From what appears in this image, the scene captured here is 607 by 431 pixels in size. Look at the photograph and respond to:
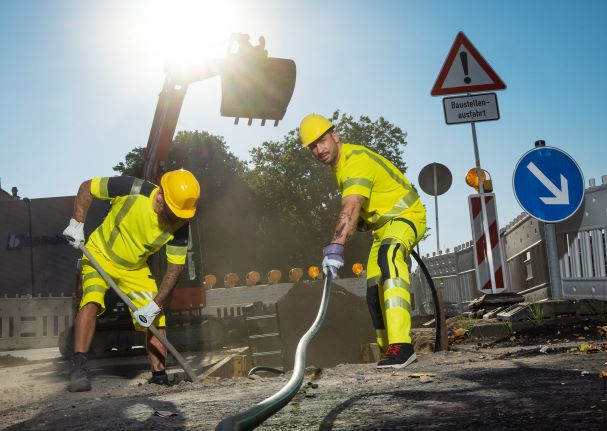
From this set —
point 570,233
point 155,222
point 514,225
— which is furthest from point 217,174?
point 155,222

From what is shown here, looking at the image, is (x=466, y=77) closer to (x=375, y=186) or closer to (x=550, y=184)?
(x=550, y=184)

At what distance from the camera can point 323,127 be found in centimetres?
532

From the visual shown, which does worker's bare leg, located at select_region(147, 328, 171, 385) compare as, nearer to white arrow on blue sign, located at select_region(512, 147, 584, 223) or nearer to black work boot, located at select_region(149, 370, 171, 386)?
black work boot, located at select_region(149, 370, 171, 386)

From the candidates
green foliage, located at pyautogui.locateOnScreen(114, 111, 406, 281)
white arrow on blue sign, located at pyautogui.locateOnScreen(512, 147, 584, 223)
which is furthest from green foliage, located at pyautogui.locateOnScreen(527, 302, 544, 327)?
green foliage, located at pyautogui.locateOnScreen(114, 111, 406, 281)

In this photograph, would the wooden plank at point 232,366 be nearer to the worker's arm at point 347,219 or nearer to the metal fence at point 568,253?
the metal fence at point 568,253

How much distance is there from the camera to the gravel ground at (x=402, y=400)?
10.2 ft

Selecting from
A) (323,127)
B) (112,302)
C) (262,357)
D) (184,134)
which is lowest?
(262,357)

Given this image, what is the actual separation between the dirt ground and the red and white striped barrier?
7.22 ft

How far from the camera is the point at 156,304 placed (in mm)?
6484

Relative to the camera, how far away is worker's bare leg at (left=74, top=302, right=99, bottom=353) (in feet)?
21.3

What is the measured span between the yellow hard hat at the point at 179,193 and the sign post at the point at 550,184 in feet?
13.6

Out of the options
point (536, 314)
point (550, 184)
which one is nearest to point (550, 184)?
point (550, 184)

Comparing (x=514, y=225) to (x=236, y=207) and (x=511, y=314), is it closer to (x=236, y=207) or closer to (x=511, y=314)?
(x=511, y=314)

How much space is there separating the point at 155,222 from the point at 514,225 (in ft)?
29.0
